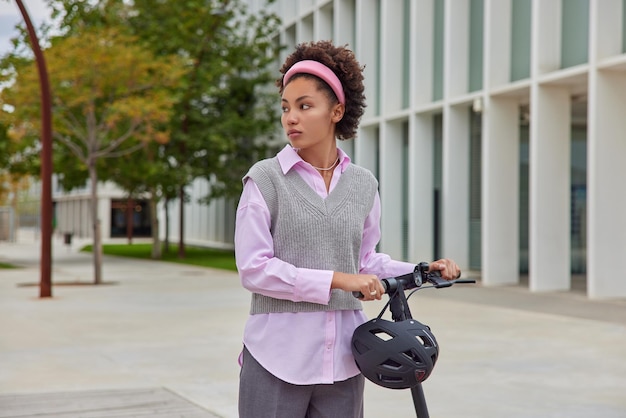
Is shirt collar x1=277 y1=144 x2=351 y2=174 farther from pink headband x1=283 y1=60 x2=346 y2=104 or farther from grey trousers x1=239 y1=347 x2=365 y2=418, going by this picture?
grey trousers x1=239 y1=347 x2=365 y2=418

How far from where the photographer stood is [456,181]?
2014cm

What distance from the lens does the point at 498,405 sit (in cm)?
650

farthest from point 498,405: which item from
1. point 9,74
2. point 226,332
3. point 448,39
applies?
point 9,74

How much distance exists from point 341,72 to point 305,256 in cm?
59

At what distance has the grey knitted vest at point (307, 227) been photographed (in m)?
2.62

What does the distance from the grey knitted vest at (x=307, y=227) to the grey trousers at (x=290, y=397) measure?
0.20m

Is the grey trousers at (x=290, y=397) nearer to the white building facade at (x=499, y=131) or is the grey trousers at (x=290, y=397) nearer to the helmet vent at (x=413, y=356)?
the helmet vent at (x=413, y=356)

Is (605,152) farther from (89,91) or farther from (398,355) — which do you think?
(398,355)

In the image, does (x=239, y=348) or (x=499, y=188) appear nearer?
(x=239, y=348)

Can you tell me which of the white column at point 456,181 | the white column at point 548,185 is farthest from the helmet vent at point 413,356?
the white column at point 456,181

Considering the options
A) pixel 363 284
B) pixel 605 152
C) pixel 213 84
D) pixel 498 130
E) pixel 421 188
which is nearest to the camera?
pixel 363 284

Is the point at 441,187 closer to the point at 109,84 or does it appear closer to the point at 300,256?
the point at 109,84

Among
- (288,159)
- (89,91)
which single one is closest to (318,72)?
(288,159)

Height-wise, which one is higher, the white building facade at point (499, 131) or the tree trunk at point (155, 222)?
the white building facade at point (499, 131)
